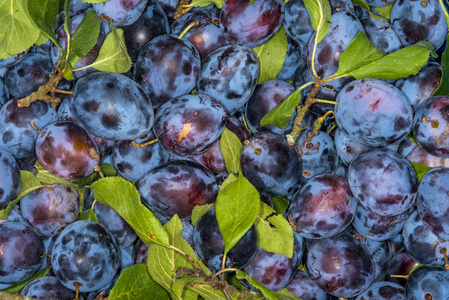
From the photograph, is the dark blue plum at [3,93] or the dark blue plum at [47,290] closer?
the dark blue plum at [47,290]

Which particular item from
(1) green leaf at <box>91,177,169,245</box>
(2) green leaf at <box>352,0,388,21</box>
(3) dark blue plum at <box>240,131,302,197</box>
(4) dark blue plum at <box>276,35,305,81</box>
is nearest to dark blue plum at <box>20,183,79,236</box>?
(1) green leaf at <box>91,177,169,245</box>

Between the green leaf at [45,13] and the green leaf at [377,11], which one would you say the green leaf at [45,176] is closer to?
the green leaf at [45,13]

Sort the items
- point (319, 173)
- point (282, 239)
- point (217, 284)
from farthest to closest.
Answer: point (319, 173) < point (282, 239) < point (217, 284)

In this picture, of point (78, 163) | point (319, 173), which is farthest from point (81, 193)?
point (319, 173)

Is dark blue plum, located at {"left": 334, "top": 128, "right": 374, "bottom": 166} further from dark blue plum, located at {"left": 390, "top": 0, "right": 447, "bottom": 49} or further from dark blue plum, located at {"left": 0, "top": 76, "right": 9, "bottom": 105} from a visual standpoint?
dark blue plum, located at {"left": 0, "top": 76, "right": 9, "bottom": 105}

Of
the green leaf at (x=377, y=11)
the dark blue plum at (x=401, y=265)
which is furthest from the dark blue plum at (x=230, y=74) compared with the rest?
the dark blue plum at (x=401, y=265)

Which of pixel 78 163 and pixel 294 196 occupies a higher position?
pixel 78 163

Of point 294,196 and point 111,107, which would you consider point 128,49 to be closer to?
point 111,107

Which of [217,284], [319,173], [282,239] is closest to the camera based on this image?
[217,284]
